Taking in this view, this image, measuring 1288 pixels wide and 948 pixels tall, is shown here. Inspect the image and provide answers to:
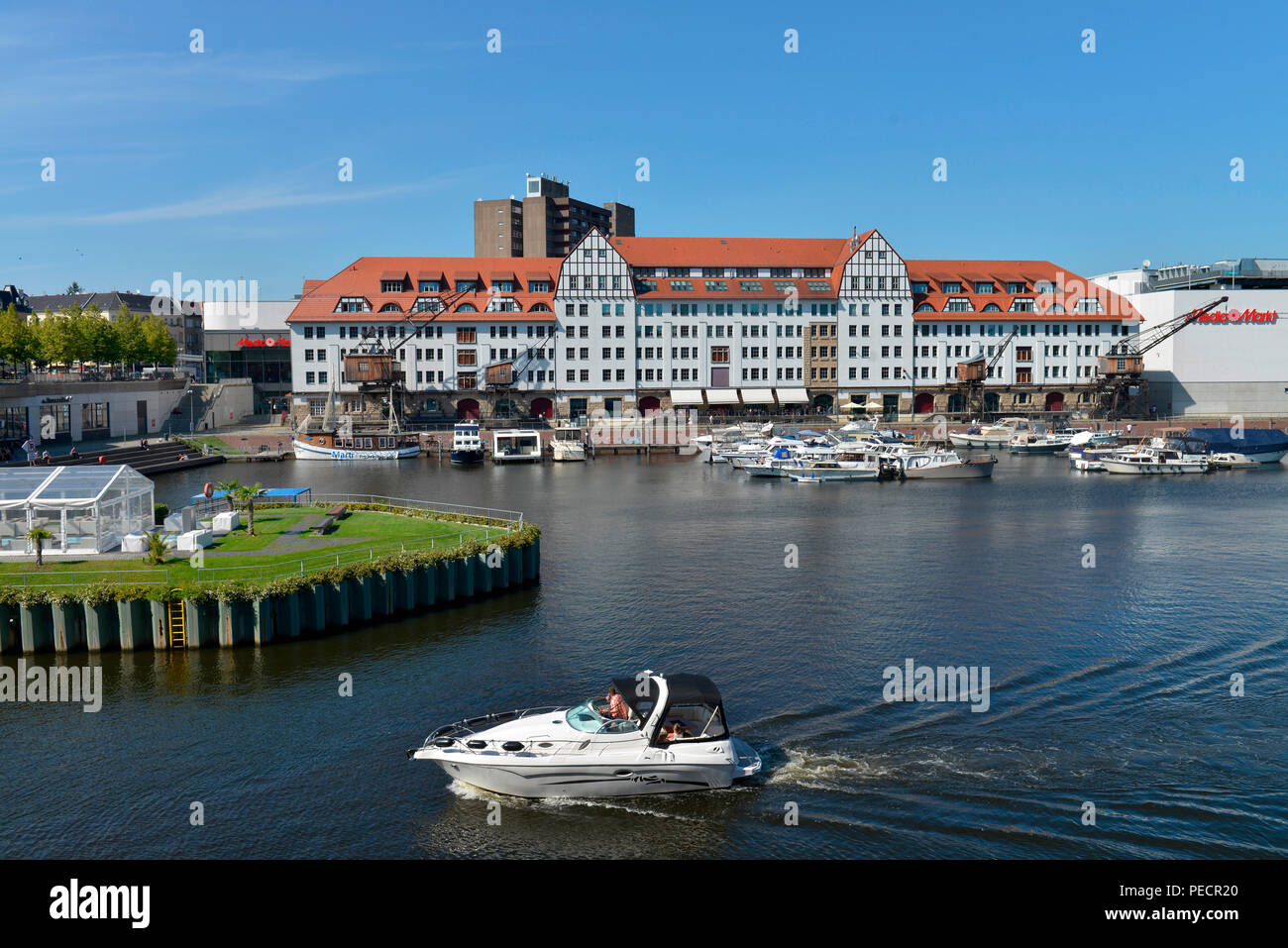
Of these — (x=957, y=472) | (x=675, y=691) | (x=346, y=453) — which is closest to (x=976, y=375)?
(x=957, y=472)

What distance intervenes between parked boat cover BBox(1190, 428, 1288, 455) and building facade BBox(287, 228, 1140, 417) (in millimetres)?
36376

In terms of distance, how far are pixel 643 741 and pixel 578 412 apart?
117891mm

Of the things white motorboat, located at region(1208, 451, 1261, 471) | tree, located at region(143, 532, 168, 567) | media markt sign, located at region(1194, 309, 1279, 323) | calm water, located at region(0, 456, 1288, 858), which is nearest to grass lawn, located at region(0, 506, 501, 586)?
tree, located at region(143, 532, 168, 567)

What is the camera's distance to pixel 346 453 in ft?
404

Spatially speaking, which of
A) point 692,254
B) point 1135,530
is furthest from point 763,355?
point 1135,530

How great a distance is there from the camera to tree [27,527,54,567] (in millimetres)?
45844

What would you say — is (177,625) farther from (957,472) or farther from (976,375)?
(976,375)

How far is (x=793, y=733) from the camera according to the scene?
3297cm

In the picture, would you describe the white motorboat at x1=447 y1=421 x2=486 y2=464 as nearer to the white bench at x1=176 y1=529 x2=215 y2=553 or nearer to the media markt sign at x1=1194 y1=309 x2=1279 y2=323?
the white bench at x1=176 y1=529 x2=215 y2=553

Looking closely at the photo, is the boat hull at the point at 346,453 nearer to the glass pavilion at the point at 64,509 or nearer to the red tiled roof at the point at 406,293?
the red tiled roof at the point at 406,293

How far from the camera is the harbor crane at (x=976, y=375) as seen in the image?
150250 mm

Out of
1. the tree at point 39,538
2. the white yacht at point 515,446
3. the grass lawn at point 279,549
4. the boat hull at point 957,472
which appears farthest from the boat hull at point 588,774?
the white yacht at point 515,446
